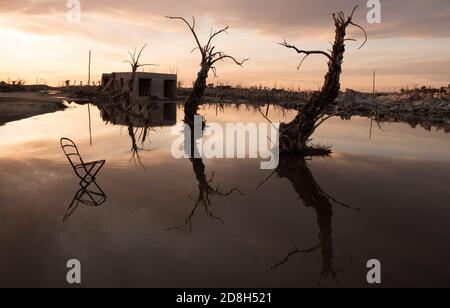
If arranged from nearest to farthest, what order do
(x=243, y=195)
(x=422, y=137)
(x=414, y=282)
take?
1. (x=414, y=282)
2. (x=243, y=195)
3. (x=422, y=137)

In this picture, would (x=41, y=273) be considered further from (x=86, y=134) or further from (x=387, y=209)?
(x=86, y=134)

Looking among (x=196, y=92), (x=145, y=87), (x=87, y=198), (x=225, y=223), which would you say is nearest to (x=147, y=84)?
(x=145, y=87)

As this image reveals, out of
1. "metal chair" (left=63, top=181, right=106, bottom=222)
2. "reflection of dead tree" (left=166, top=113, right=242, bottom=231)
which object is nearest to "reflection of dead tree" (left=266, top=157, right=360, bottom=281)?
"reflection of dead tree" (left=166, top=113, right=242, bottom=231)

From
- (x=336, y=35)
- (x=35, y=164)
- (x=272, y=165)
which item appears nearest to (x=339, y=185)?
(x=272, y=165)

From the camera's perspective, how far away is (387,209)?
19.2 ft

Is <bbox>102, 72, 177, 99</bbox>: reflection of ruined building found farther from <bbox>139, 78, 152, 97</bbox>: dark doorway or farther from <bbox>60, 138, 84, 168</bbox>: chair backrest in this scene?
<bbox>60, 138, 84, 168</bbox>: chair backrest

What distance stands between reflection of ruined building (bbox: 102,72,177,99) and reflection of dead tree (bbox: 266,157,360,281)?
1030 inches

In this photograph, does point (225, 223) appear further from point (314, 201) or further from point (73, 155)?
point (73, 155)

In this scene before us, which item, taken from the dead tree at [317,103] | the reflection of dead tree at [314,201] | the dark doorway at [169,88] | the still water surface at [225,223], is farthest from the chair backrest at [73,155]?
the dark doorway at [169,88]

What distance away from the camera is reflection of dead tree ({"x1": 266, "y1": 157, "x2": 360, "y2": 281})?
4078 millimetres

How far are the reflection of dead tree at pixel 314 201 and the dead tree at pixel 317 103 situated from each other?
875 mm

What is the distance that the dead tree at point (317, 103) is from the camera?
9.78 metres

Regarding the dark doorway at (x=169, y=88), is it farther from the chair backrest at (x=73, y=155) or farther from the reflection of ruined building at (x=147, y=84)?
the chair backrest at (x=73, y=155)

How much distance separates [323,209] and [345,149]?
6.51 meters
